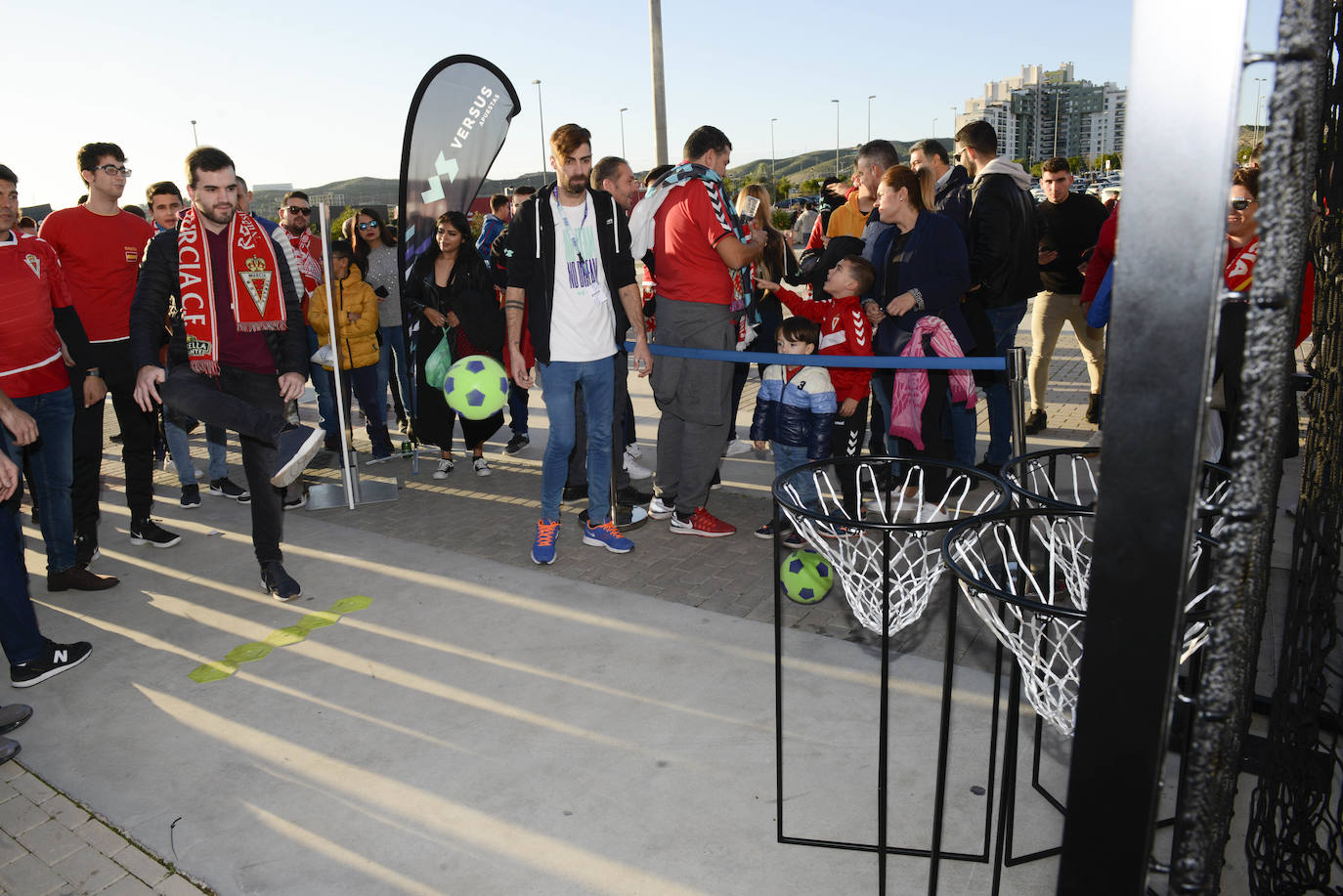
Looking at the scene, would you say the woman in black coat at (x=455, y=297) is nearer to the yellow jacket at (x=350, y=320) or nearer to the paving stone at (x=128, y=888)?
the yellow jacket at (x=350, y=320)

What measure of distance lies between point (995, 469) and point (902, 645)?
9.36ft

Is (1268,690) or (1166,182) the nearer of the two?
(1166,182)

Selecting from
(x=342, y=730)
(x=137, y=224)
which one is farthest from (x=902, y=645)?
(x=137, y=224)

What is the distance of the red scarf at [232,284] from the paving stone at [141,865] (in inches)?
93.9

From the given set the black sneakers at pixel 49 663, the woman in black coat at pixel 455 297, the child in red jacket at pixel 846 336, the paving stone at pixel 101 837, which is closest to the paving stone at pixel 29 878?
the paving stone at pixel 101 837

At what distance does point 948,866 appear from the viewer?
9.11 ft

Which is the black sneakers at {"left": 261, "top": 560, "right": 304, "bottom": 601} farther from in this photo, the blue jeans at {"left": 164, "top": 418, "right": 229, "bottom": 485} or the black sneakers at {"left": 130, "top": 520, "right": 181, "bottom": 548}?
the blue jeans at {"left": 164, "top": 418, "right": 229, "bottom": 485}

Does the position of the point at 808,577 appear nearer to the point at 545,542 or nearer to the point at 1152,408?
the point at 545,542

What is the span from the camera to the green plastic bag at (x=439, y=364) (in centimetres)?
657

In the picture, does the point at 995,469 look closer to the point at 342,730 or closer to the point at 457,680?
the point at 457,680

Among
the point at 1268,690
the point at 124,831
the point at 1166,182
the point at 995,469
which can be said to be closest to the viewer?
the point at 1166,182

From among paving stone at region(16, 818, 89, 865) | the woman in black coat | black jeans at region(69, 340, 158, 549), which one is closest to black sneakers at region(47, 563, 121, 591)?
black jeans at region(69, 340, 158, 549)

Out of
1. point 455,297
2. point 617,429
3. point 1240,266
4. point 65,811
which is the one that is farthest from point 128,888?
point 1240,266

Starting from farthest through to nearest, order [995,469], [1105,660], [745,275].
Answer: [995,469] → [745,275] → [1105,660]
